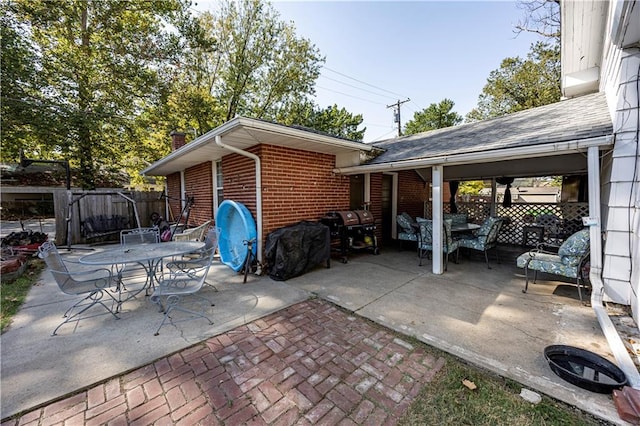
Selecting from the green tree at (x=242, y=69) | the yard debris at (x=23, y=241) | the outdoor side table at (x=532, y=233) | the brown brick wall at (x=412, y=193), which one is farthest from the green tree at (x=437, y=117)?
the yard debris at (x=23, y=241)

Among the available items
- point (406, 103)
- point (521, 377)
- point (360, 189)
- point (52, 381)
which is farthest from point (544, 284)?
point (406, 103)

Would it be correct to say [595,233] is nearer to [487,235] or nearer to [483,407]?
[487,235]

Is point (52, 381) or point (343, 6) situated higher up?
point (343, 6)

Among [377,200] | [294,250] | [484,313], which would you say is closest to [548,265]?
[484,313]

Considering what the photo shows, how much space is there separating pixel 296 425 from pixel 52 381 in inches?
85.3

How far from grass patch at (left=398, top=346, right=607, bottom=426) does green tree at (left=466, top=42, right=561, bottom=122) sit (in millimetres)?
18210

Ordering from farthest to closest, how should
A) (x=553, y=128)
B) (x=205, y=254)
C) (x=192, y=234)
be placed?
(x=192, y=234) → (x=205, y=254) → (x=553, y=128)

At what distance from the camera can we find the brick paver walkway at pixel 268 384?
1750 mm

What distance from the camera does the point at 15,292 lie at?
13.2ft

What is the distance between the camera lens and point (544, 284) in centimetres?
430

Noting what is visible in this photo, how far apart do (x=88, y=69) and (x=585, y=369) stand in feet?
55.5

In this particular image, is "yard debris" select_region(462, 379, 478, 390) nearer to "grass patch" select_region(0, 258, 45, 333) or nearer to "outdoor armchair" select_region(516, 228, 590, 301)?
"outdoor armchair" select_region(516, 228, 590, 301)

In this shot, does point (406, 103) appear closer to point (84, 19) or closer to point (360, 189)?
point (360, 189)

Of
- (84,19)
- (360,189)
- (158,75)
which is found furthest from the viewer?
(158,75)
